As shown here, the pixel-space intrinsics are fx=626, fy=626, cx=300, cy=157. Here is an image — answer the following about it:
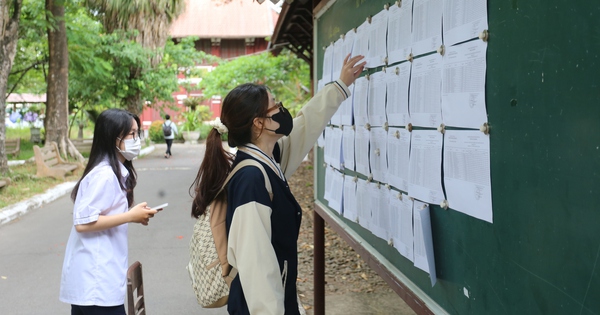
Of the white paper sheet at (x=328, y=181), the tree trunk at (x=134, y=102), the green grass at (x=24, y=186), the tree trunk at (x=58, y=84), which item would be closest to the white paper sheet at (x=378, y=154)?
the white paper sheet at (x=328, y=181)

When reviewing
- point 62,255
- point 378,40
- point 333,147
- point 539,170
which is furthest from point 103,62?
point 539,170

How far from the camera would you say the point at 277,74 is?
66.4ft

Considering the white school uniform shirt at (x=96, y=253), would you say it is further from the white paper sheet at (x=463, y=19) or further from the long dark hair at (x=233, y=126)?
the white paper sheet at (x=463, y=19)

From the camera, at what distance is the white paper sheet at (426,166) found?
2.24 meters

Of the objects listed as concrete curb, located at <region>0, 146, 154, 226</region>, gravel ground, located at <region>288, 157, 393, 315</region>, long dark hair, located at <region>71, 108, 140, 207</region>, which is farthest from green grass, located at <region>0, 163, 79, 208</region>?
long dark hair, located at <region>71, 108, 140, 207</region>

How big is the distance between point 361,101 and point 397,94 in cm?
62

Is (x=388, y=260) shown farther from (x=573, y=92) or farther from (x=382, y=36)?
(x=573, y=92)

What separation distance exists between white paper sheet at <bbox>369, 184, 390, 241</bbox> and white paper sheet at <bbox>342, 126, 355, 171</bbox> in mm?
409

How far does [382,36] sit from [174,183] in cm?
1389

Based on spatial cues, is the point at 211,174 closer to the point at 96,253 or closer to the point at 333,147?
the point at 96,253

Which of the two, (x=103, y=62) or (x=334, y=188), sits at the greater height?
(x=103, y=62)

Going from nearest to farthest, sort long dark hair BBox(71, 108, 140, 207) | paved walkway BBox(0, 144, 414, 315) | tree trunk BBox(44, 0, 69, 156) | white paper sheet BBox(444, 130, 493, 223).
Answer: white paper sheet BBox(444, 130, 493, 223), long dark hair BBox(71, 108, 140, 207), paved walkway BBox(0, 144, 414, 315), tree trunk BBox(44, 0, 69, 156)

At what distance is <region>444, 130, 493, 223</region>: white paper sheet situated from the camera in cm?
189

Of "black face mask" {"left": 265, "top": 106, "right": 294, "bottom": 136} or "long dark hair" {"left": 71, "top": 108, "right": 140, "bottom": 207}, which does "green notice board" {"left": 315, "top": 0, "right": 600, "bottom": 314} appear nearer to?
"black face mask" {"left": 265, "top": 106, "right": 294, "bottom": 136}
